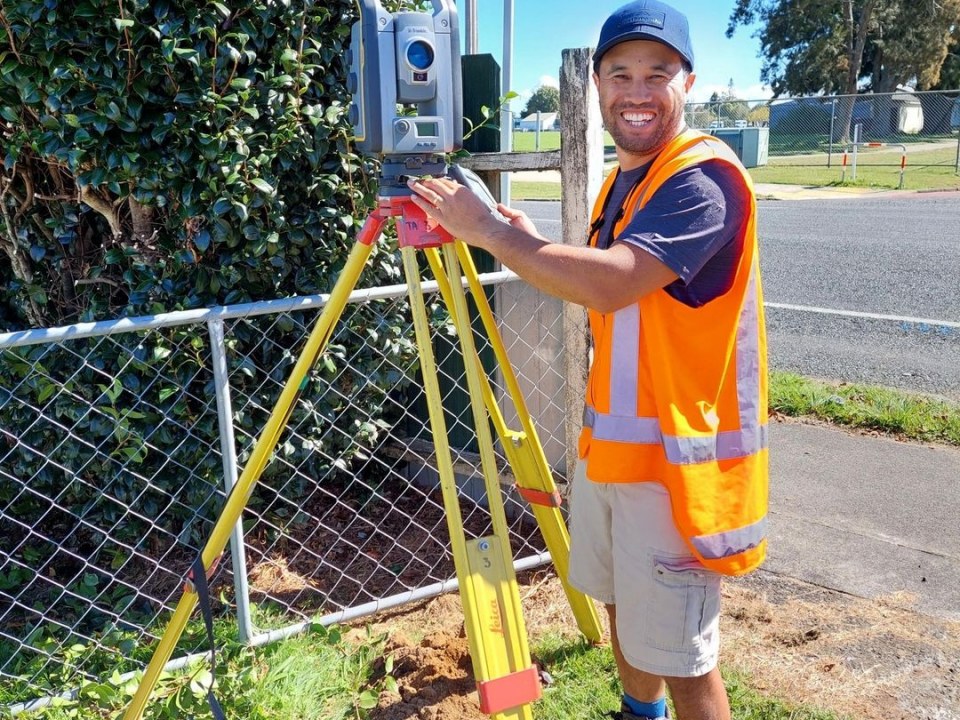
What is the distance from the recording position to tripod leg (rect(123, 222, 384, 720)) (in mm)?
2324

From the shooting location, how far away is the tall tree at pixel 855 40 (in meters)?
43.6

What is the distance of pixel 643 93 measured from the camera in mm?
2109

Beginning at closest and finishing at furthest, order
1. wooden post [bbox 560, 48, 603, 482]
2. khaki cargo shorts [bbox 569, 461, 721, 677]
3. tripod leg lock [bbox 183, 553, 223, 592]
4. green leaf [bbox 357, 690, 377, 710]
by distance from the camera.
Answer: khaki cargo shorts [bbox 569, 461, 721, 677], tripod leg lock [bbox 183, 553, 223, 592], green leaf [bbox 357, 690, 377, 710], wooden post [bbox 560, 48, 603, 482]

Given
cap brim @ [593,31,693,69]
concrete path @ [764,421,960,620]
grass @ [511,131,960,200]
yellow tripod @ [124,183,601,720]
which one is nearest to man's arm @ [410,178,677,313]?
yellow tripod @ [124,183,601,720]

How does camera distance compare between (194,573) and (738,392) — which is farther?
(194,573)

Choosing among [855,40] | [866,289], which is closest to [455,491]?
[866,289]

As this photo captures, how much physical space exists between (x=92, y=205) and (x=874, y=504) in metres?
3.64

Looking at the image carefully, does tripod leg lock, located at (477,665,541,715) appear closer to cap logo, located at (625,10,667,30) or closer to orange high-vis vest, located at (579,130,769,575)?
orange high-vis vest, located at (579,130,769,575)

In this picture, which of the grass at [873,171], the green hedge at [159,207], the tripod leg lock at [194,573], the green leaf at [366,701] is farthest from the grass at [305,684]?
the grass at [873,171]

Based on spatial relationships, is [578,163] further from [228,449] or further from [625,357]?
[228,449]

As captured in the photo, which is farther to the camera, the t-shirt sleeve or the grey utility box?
the grey utility box

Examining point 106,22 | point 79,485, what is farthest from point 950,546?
point 106,22

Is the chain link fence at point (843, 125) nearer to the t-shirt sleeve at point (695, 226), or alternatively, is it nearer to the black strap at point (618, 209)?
the black strap at point (618, 209)

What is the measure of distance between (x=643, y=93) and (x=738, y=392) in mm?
747
